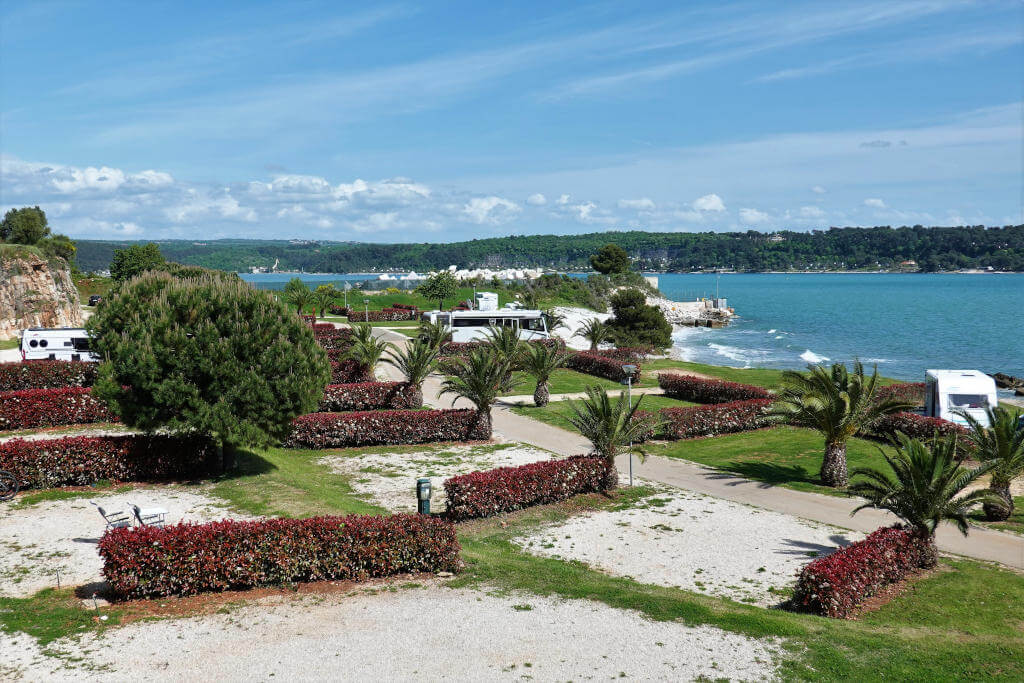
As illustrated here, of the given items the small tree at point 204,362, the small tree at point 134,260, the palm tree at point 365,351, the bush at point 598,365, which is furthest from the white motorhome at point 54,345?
the small tree at point 134,260

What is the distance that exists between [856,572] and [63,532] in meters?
11.8

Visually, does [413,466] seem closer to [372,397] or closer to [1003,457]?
[372,397]

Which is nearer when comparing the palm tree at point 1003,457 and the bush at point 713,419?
the palm tree at point 1003,457

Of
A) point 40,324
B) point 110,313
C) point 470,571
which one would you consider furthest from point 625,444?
point 40,324

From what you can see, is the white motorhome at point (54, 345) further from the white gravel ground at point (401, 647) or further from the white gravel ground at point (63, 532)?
the white gravel ground at point (401, 647)

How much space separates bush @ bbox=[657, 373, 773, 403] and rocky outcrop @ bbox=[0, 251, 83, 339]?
117ft

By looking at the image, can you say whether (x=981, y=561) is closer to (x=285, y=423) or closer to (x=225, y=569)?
(x=225, y=569)

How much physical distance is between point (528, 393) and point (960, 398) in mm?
13580

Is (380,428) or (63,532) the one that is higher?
(380,428)

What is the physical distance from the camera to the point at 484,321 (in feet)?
125

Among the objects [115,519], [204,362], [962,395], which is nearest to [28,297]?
[204,362]

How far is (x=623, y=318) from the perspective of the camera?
1831 inches

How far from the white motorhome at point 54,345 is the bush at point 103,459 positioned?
1700 centimetres

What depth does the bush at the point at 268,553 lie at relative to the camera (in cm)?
952
